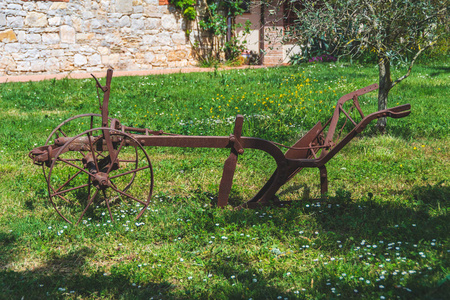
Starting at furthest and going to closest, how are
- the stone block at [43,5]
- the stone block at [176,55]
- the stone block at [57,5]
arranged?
the stone block at [176,55] < the stone block at [57,5] < the stone block at [43,5]

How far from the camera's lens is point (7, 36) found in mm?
11156

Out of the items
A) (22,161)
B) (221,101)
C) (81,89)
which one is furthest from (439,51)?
(22,161)

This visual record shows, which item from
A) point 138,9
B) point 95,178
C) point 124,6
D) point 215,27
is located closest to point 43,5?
point 124,6

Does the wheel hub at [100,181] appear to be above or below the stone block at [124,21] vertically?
below

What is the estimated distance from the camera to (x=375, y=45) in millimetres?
5523

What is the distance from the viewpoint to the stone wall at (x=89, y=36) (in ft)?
37.0

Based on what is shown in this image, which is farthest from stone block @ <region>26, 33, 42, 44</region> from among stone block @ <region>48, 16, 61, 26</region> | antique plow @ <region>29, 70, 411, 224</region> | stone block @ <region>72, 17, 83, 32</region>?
antique plow @ <region>29, 70, 411, 224</region>

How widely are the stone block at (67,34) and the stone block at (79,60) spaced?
39cm

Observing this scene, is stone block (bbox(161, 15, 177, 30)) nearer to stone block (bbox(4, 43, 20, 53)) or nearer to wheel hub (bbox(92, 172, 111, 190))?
stone block (bbox(4, 43, 20, 53))

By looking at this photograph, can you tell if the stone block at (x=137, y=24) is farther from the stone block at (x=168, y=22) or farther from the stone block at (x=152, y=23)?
the stone block at (x=168, y=22)

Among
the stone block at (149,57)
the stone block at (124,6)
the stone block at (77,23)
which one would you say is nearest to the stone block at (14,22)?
the stone block at (77,23)

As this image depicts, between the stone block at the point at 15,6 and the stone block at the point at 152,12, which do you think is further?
the stone block at the point at 152,12

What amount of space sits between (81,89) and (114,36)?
382cm

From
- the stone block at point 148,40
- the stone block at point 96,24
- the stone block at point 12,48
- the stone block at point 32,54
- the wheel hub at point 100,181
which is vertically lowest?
the wheel hub at point 100,181
